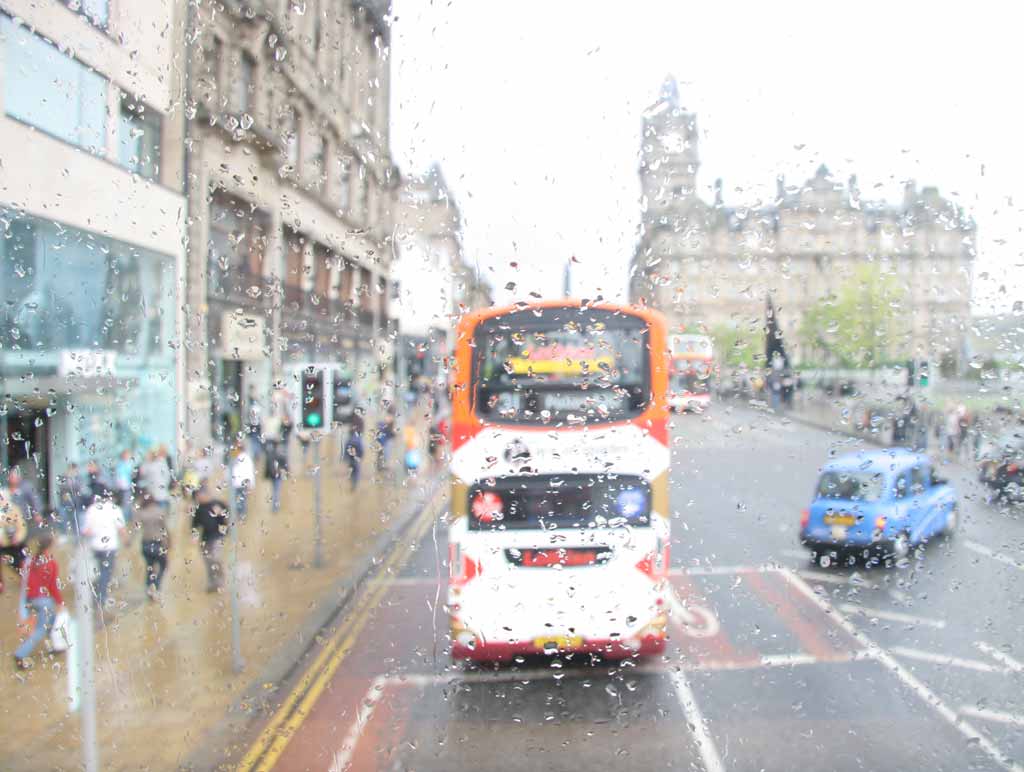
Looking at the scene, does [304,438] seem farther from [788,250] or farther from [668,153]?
[788,250]

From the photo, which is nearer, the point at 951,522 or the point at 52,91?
the point at 951,522

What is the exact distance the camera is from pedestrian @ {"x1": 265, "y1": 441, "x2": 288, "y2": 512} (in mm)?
1815

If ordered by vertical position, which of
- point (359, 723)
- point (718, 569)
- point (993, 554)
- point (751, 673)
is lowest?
point (359, 723)

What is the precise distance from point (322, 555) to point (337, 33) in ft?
5.29

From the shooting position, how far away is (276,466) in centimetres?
182

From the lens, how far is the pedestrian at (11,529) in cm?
188

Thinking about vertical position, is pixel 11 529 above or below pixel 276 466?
below

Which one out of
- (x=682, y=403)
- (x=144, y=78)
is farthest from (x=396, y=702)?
(x=144, y=78)

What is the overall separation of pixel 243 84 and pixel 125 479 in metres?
1.00

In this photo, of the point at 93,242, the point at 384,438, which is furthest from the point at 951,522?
the point at 93,242

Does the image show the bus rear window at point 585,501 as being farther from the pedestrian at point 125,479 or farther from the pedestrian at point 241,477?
the pedestrian at point 125,479

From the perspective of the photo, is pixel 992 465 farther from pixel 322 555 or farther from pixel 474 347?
pixel 322 555

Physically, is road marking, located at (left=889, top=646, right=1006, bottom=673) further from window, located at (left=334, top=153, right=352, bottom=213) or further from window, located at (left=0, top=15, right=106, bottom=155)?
window, located at (left=0, top=15, right=106, bottom=155)

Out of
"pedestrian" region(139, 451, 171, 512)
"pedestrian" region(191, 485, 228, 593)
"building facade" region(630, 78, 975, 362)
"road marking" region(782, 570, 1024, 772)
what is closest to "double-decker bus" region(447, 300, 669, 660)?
"building facade" region(630, 78, 975, 362)
